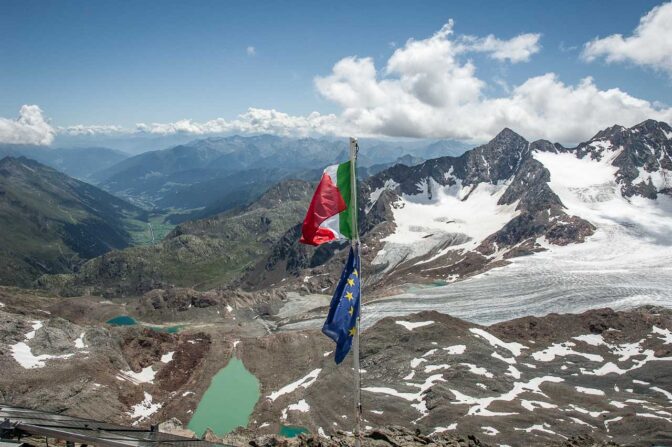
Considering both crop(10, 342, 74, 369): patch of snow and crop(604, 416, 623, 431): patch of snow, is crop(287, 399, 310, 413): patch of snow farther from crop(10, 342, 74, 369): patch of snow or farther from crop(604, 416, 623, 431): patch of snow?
crop(10, 342, 74, 369): patch of snow

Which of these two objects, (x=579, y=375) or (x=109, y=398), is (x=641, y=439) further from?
(x=109, y=398)

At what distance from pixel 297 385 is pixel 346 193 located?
75.0 m

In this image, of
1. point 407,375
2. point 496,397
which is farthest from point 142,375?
point 496,397

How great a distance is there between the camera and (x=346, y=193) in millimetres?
19938

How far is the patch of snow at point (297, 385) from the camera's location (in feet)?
280

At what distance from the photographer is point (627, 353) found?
A: 94250 mm

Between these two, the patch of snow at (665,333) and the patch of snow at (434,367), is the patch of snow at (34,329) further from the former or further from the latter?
the patch of snow at (665,333)

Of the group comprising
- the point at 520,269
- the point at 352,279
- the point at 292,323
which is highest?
the point at 352,279

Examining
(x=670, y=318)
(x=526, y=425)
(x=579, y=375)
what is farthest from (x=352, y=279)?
(x=670, y=318)

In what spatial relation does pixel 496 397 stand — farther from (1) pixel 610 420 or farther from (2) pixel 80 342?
(2) pixel 80 342

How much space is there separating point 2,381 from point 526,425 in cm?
8046

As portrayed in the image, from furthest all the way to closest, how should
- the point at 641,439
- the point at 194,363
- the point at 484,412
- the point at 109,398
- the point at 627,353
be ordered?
the point at 194,363, the point at 627,353, the point at 109,398, the point at 484,412, the point at 641,439

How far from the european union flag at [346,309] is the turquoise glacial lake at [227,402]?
204ft

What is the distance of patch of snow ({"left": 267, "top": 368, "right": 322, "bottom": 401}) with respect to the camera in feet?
280
